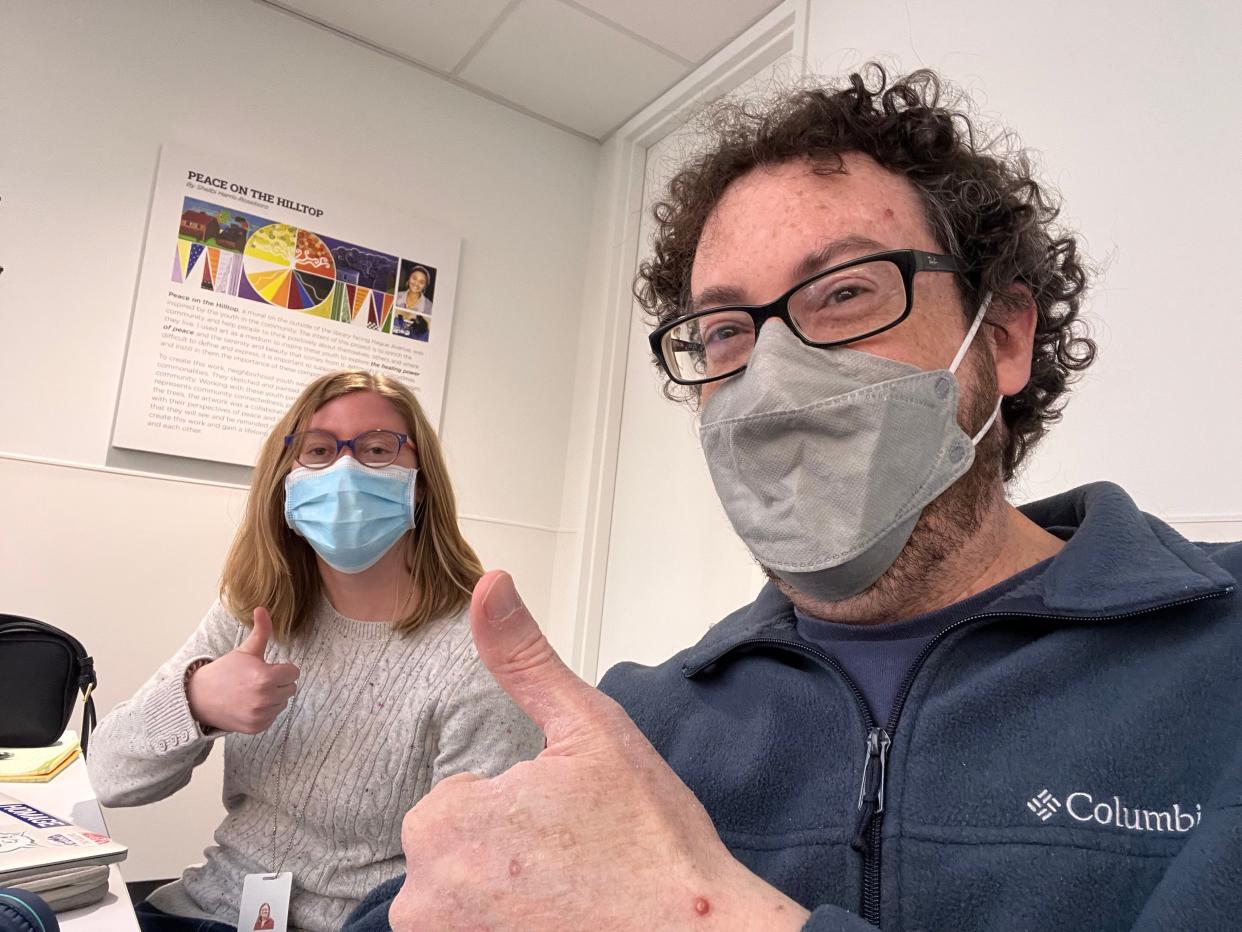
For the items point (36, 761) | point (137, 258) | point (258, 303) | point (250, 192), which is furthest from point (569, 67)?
point (36, 761)

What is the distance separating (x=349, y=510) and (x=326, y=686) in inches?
12.2

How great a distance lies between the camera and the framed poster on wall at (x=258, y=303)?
7.88 ft

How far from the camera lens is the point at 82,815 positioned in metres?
1.14

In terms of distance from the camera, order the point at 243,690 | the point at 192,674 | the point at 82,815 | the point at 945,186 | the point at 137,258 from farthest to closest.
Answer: the point at 137,258
the point at 192,674
the point at 243,690
the point at 82,815
the point at 945,186

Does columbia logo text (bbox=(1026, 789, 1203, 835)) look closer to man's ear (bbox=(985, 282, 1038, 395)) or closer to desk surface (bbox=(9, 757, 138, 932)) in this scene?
man's ear (bbox=(985, 282, 1038, 395))

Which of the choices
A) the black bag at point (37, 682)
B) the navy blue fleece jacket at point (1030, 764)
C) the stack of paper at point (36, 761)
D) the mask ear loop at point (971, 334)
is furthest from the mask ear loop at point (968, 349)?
the black bag at point (37, 682)

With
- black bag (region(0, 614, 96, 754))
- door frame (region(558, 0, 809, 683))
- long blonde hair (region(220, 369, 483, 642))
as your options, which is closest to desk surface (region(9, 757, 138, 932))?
black bag (region(0, 614, 96, 754))

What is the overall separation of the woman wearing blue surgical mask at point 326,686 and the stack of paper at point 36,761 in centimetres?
6

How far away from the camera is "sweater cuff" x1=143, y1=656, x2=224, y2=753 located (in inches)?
52.4

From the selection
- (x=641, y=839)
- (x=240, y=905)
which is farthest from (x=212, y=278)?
(x=641, y=839)

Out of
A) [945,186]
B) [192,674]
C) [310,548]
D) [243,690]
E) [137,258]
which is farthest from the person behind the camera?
[137,258]

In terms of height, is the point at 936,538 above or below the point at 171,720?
above

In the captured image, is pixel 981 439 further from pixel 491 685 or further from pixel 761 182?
pixel 491 685

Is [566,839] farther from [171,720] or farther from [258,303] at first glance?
[258,303]
